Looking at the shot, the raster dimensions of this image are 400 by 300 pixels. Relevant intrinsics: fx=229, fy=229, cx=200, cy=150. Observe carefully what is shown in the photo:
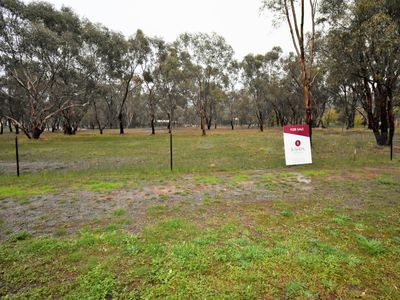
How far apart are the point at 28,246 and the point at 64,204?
6.83ft

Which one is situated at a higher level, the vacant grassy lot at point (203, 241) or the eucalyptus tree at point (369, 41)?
the eucalyptus tree at point (369, 41)

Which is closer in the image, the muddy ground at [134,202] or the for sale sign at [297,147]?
the muddy ground at [134,202]

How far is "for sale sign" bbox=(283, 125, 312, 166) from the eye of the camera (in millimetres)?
8969

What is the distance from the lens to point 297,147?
9.21 meters

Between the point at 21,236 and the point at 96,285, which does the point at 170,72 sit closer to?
the point at 21,236

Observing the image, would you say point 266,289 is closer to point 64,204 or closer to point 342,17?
point 64,204

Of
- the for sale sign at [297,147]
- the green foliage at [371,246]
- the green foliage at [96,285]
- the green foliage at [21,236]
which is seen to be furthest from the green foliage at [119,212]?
the for sale sign at [297,147]

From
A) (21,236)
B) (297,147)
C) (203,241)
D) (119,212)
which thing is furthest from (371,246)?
(297,147)

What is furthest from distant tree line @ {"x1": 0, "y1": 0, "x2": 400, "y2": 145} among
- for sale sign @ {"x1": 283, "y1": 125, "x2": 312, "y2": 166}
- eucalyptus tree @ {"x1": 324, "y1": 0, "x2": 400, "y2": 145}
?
for sale sign @ {"x1": 283, "y1": 125, "x2": 312, "y2": 166}

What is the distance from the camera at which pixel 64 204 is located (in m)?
5.39

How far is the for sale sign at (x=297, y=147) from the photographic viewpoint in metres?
8.97

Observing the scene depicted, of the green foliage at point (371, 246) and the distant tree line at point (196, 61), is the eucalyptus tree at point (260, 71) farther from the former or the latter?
the green foliage at point (371, 246)

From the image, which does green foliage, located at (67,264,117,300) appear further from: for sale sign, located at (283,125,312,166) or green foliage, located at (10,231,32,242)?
for sale sign, located at (283,125,312,166)

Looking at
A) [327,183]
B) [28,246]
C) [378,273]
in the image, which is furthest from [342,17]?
[28,246]
